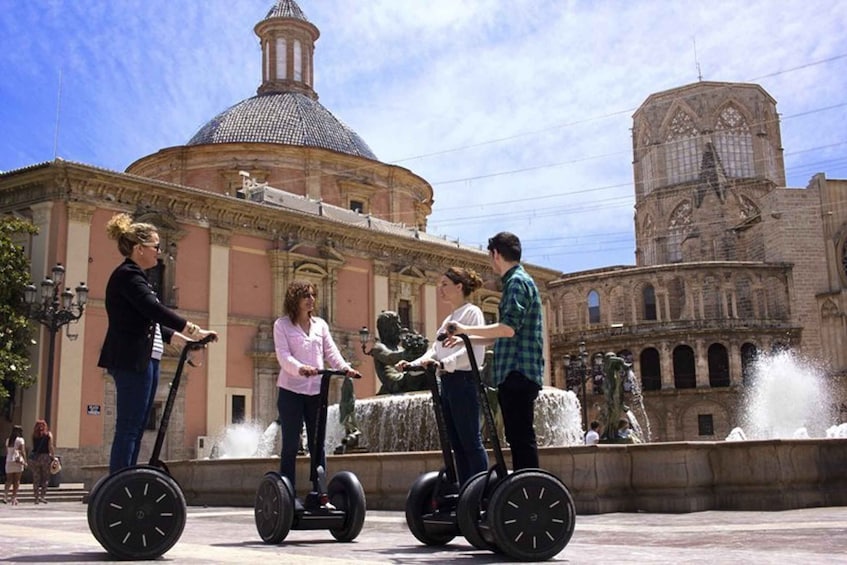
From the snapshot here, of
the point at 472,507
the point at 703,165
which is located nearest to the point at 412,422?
the point at 472,507

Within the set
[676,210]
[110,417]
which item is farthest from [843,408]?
[110,417]

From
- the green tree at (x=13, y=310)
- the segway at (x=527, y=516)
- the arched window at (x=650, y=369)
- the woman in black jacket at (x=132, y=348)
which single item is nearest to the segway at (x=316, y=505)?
the woman in black jacket at (x=132, y=348)

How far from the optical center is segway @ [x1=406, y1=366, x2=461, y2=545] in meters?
5.11

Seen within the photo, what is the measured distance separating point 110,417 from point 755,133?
Result: 45651 millimetres

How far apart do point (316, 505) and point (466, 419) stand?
1099mm

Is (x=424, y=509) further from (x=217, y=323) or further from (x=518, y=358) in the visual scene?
(x=217, y=323)

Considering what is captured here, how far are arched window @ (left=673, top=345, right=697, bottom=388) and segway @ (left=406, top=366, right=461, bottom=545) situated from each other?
1630 inches

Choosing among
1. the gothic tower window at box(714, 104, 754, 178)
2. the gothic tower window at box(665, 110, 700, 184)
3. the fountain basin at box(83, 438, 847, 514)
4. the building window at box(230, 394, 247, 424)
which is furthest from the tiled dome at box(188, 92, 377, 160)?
the fountain basin at box(83, 438, 847, 514)

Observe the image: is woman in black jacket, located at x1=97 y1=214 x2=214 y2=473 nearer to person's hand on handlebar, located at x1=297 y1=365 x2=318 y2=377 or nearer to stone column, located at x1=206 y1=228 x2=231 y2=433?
person's hand on handlebar, located at x1=297 y1=365 x2=318 y2=377

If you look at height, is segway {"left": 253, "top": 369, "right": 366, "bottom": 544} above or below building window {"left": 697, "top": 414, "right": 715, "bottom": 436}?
below

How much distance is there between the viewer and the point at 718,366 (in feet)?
148

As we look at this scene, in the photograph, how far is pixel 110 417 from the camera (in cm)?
2380

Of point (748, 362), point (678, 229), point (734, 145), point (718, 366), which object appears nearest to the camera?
point (748, 362)

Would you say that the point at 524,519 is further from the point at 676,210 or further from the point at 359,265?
the point at 676,210
